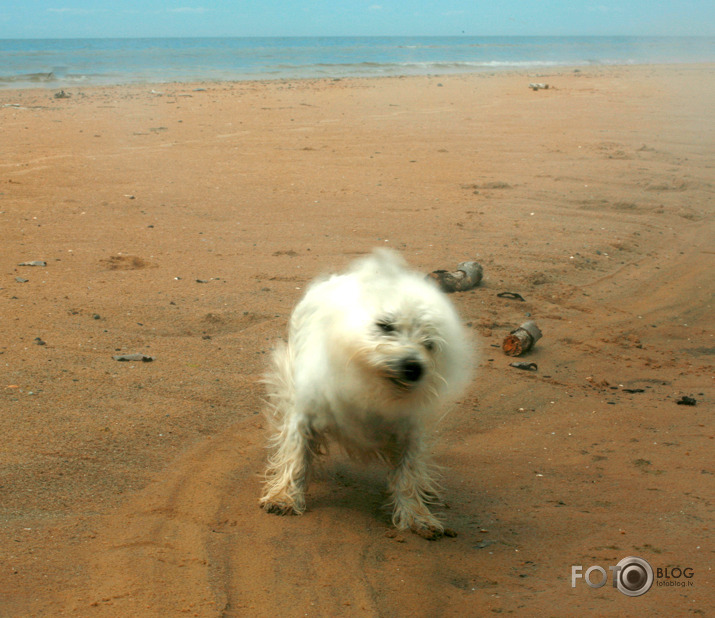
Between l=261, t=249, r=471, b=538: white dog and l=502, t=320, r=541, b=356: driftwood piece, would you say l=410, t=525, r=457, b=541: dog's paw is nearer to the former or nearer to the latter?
l=261, t=249, r=471, b=538: white dog

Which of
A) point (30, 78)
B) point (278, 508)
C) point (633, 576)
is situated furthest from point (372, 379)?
point (30, 78)

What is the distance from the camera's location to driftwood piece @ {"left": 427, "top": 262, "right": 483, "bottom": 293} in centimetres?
701

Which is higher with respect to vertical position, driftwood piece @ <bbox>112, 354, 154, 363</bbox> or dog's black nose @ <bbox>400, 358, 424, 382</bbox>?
dog's black nose @ <bbox>400, 358, 424, 382</bbox>

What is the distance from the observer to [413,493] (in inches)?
148

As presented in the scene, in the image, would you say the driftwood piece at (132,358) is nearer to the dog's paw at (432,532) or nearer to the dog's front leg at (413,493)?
the dog's front leg at (413,493)

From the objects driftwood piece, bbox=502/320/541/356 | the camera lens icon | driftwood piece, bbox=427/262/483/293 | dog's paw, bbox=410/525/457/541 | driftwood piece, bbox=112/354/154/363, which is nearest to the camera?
the camera lens icon

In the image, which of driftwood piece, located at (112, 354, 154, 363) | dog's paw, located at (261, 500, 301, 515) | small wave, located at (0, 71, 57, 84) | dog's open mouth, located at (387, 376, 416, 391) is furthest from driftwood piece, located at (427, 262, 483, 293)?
small wave, located at (0, 71, 57, 84)

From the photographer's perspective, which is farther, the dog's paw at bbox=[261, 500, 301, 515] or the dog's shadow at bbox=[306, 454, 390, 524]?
the dog's shadow at bbox=[306, 454, 390, 524]

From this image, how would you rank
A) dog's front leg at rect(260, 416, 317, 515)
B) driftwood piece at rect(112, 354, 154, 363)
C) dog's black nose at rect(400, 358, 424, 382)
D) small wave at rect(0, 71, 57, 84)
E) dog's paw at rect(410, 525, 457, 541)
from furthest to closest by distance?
small wave at rect(0, 71, 57, 84) < driftwood piece at rect(112, 354, 154, 363) < dog's front leg at rect(260, 416, 317, 515) < dog's paw at rect(410, 525, 457, 541) < dog's black nose at rect(400, 358, 424, 382)

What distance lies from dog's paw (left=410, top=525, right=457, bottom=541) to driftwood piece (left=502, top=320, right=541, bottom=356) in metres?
2.41

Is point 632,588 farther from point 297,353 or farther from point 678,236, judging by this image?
point 678,236

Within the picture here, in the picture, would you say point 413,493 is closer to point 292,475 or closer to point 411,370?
point 292,475

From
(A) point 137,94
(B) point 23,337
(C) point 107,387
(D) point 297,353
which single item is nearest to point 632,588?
(D) point 297,353

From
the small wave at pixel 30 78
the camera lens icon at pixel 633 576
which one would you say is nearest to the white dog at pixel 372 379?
the camera lens icon at pixel 633 576
